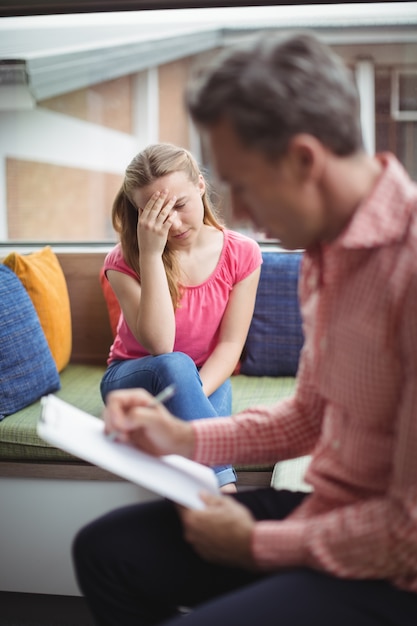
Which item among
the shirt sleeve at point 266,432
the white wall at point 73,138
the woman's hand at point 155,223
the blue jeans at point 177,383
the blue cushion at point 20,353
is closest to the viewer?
the shirt sleeve at point 266,432

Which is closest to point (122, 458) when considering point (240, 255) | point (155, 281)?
point (155, 281)

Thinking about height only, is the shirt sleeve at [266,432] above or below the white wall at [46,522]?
above

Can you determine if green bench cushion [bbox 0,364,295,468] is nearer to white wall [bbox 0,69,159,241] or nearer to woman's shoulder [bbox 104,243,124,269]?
woman's shoulder [bbox 104,243,124,269]

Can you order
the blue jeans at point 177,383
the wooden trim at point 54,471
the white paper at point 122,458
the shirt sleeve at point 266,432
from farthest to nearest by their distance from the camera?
the wooden trim at point 54,471 → the blue jeans at point 177,383 → the shirt sleeve at point 266,432 → the white paper at point 122,458

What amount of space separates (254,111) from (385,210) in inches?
7.4

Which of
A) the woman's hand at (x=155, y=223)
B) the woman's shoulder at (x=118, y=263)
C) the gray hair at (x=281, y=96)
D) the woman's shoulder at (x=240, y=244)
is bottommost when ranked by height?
the woman's shoulder at (x=118, y=263)

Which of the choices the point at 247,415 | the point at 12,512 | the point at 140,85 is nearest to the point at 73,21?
the point at 140,85

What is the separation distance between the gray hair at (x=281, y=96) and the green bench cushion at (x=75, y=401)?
127cm

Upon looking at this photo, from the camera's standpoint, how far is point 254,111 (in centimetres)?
86

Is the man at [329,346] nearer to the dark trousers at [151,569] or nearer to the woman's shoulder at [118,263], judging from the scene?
the dark trousers at [151,569]

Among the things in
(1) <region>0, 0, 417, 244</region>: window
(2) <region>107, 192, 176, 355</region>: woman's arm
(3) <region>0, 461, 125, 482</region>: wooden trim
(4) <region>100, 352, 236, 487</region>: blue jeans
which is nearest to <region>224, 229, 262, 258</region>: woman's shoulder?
(2) <region>107, 192, 176, 355</region>: woman's arm

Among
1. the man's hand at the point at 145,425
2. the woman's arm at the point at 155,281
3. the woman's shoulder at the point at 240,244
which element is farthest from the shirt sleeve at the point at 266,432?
the woman's shoulder at the point at 240,244

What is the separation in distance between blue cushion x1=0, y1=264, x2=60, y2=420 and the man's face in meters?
1.29

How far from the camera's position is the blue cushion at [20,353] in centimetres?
206
